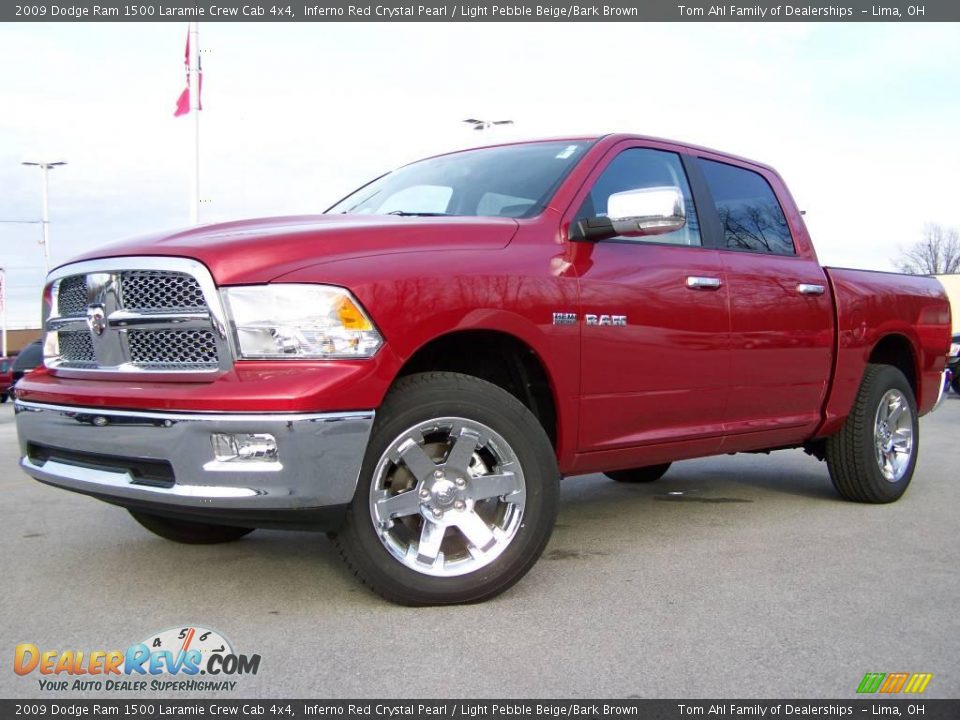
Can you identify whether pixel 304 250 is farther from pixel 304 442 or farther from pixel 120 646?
pixel 120 646

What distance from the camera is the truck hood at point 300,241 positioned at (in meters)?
3.21

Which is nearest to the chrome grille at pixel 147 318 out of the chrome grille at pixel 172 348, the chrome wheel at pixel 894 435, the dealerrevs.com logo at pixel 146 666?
the chrome grille at pixel 172 348

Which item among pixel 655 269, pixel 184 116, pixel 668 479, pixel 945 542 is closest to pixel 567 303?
pixel 655 269

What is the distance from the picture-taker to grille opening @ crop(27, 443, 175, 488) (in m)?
3.22

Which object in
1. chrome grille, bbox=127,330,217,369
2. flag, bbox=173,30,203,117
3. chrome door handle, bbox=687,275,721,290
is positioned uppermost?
flag, bbox=173,30,203,117

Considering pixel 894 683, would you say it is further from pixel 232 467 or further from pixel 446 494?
pixel 232 467

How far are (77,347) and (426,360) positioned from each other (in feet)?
4.37

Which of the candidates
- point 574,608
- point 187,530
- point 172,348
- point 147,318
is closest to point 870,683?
point 574,608

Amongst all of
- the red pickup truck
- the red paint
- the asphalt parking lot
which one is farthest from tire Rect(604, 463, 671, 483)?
the red pickup truck

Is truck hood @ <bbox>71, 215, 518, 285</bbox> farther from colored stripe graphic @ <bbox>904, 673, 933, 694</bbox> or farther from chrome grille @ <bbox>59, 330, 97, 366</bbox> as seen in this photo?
colored stripe graphic @ <bbox>904, 673, 933, 694</bbox>

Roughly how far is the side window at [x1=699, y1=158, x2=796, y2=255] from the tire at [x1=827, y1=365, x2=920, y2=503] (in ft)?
3.26

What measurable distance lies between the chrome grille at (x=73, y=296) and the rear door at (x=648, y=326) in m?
1.91

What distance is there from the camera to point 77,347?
3701mm

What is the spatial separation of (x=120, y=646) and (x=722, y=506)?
3602 mm
